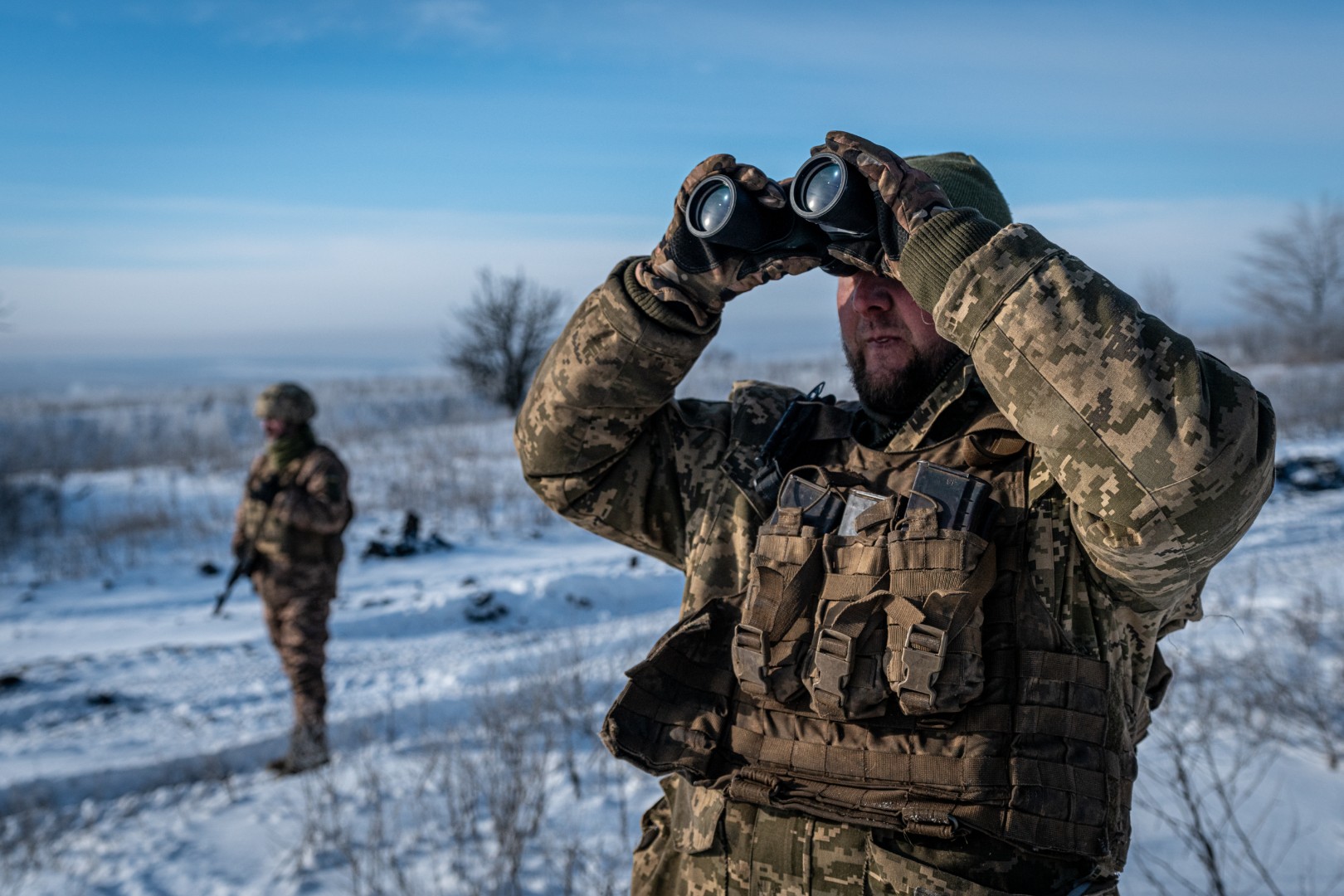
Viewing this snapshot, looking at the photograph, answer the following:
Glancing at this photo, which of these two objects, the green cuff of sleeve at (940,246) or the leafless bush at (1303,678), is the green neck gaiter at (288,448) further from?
the leafless bush at (1303,678)

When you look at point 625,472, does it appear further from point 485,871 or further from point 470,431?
point 470,431

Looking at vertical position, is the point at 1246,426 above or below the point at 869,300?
below

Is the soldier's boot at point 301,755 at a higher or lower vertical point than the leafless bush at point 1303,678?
lower

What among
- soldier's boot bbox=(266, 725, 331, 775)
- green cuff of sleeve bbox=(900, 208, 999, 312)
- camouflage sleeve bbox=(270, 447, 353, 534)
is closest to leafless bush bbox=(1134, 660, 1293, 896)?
green cuff of sleeve bbox=(900, 208, 999, 312)

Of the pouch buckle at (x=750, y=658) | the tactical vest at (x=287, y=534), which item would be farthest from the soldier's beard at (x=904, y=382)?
the tactical vest at (x=287, y=534)

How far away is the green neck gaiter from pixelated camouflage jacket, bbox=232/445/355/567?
1.1 inches

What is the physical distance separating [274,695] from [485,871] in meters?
3.00

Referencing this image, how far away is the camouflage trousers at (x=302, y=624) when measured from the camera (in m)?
5.32

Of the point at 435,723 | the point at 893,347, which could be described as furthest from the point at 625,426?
the point at 435,723

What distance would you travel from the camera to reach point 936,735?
5.41 ft

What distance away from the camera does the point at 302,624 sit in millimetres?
5488

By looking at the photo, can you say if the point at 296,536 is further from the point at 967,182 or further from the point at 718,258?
the point at 967,182

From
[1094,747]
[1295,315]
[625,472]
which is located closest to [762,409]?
[625,472]

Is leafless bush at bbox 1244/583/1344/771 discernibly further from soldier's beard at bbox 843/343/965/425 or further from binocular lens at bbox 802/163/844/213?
binocular lens at bbox 802/163/844/213
